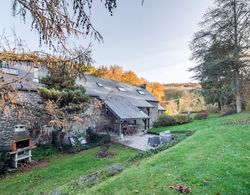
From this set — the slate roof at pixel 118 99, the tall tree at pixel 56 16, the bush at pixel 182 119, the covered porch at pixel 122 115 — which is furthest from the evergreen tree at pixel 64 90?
the bush at pixel 182 119

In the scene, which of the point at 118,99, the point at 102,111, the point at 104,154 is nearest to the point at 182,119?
the point at 118,99

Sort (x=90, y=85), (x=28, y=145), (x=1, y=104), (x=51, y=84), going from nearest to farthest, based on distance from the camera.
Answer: (x=1, y=104), (x=28, y=145), (x=51, y=84), (x=90, y=85)

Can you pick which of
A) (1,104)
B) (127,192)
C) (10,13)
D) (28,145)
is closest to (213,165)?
(127,192)

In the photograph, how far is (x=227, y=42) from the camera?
21922 millimetres

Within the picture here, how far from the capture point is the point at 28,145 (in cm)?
1251

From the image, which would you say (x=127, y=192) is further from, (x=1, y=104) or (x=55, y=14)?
(x=55, y=14)

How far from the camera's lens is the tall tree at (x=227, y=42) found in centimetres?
2053

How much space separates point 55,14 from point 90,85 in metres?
16.6

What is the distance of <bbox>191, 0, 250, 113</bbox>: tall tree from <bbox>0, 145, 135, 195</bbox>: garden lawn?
14.6m

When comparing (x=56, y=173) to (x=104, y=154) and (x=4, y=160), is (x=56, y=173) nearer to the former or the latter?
(x=4, y=160)

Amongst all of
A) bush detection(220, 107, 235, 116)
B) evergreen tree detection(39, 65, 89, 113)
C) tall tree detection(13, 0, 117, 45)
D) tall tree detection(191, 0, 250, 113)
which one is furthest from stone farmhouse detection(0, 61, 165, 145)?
tall tree detection(191, 0, 250, 113)

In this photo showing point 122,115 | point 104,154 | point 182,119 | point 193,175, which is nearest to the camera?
point 193,175

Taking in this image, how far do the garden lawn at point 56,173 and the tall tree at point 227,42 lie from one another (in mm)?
14588

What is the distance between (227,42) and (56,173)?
69.1ft
